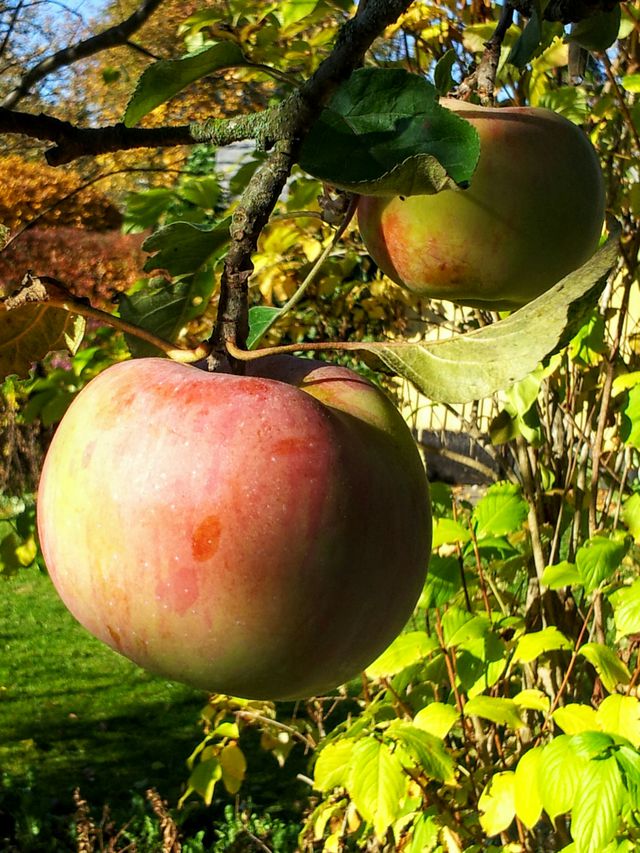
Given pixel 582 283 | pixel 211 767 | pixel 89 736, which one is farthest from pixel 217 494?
pixel 89 736

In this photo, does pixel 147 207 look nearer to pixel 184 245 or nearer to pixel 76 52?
pixel 76 52

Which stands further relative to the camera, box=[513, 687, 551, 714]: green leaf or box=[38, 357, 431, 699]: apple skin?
box=[513, 687, 551, 714]: green leaf

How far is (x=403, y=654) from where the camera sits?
1517 millimetres

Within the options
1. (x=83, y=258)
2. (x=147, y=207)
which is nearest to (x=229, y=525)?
(x=147, y=207)

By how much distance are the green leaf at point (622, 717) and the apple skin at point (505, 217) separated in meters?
0.78

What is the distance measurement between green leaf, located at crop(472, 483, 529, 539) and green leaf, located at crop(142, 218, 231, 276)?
3.29 ft

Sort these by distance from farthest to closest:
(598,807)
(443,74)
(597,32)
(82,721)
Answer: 1. (82,721)
2. (598,807)
3. (597,32)
4. (443,74)

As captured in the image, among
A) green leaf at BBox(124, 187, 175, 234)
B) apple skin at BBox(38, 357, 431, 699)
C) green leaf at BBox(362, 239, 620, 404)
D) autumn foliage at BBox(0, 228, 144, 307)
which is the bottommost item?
autumn foliage at BBox(0, 228, 144, 307)

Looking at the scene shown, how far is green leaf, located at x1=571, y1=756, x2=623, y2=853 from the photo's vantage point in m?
1.11

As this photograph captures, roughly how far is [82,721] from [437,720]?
249 cm

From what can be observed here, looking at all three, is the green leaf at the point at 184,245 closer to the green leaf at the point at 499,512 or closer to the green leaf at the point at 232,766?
the green leaf at the point at 499,512

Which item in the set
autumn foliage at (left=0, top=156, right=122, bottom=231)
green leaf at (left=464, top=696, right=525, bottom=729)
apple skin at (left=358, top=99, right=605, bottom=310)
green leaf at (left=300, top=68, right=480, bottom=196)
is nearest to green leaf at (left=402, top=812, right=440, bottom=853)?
green leaf at (left=464, top=696, right=525, bottom=729)

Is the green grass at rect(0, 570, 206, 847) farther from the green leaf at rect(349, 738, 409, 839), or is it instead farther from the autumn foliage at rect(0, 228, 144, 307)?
the autumn foliage at rect(0, 228, 144, 307)

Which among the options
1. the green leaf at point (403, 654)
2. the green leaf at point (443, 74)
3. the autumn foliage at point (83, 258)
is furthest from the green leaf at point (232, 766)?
the autumn foliage at point (83, 258)
